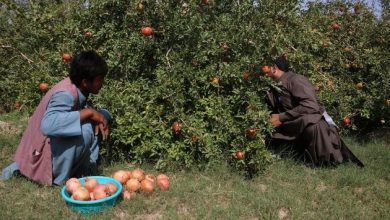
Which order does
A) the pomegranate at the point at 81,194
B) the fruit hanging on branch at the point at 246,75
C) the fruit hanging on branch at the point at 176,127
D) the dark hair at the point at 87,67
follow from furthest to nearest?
the fruit hanging on branch at the point at 246,75 < the fruit hanging on branch at the point at 176,127 < the dark hair at the point at 87,67 < the pomegranate at the point at 81,194

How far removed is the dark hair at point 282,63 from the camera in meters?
4.81

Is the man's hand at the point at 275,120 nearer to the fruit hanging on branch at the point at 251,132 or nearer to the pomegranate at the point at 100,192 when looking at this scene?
the fruit hanging on branch at the point at 251,132

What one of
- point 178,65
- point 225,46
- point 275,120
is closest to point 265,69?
point 225,46

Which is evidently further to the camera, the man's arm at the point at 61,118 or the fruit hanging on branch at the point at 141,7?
the fruit hanging on branch at the point at 141,7

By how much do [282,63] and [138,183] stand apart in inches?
78.9

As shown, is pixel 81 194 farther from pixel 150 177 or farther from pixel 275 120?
pixel 275 120

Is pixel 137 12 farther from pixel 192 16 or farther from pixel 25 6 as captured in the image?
pixel 25 6

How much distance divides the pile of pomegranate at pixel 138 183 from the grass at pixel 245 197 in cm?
6

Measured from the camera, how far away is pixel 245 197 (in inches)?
149

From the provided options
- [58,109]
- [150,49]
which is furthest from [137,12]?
[58,109]

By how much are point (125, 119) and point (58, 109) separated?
804 mm

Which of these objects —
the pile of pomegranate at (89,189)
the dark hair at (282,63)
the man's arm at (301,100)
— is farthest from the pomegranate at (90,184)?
the dark hair at (282,63)

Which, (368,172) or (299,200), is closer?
(299,200)

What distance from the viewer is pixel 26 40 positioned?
219 inches
